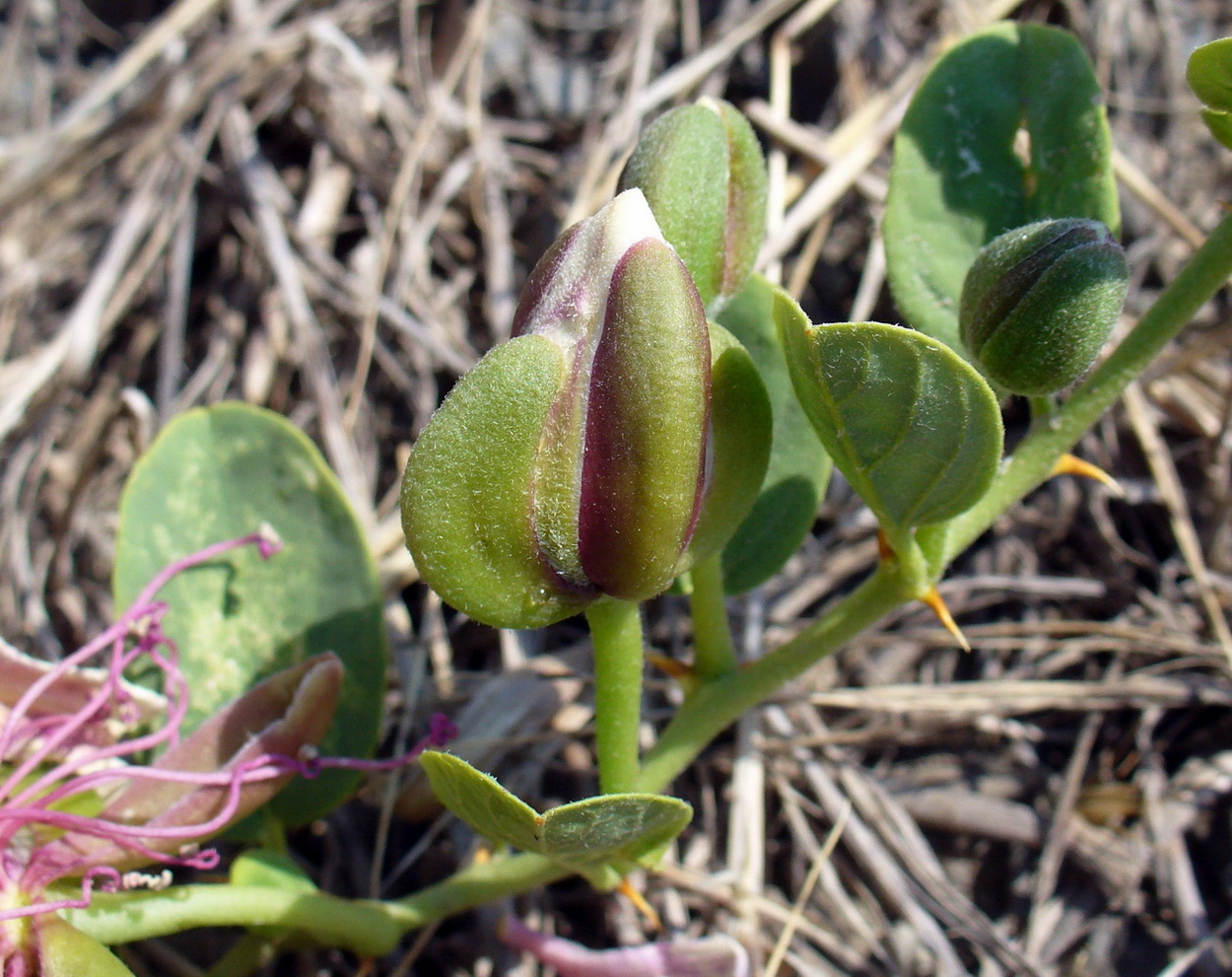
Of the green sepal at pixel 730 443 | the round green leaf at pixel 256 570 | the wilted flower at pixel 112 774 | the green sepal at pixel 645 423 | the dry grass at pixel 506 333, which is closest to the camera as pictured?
the green sepal at pixel 645 423

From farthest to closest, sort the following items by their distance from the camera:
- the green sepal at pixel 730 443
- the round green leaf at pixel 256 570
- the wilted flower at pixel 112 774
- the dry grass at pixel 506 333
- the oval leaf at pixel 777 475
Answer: the dry grass at pixel 506 333 < the round green leaf at pixel 256 570 < the oval leaf at pixel 777 475 < the wilted flower at pixel 112 774 < the green sepal at pixel 730 443

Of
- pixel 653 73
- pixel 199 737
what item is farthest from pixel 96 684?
pixel 653 73

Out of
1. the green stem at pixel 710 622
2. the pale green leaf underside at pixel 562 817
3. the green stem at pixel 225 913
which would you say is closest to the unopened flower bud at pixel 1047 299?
the green stem at pixel 710 622

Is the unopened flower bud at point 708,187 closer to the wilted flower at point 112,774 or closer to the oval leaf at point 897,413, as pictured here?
the oval leaf at point 897,413

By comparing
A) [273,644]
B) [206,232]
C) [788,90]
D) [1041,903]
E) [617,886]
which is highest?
[788,90]

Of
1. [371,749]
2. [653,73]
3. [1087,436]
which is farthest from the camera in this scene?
[653,73]

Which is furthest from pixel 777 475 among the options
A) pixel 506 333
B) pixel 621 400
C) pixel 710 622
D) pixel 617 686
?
pixel 506 333

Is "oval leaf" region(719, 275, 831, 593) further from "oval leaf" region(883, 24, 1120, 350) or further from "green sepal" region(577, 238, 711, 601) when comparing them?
"green sepal" region(577, 238, 711, 601)

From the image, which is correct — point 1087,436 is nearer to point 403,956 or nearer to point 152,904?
point 403,956
